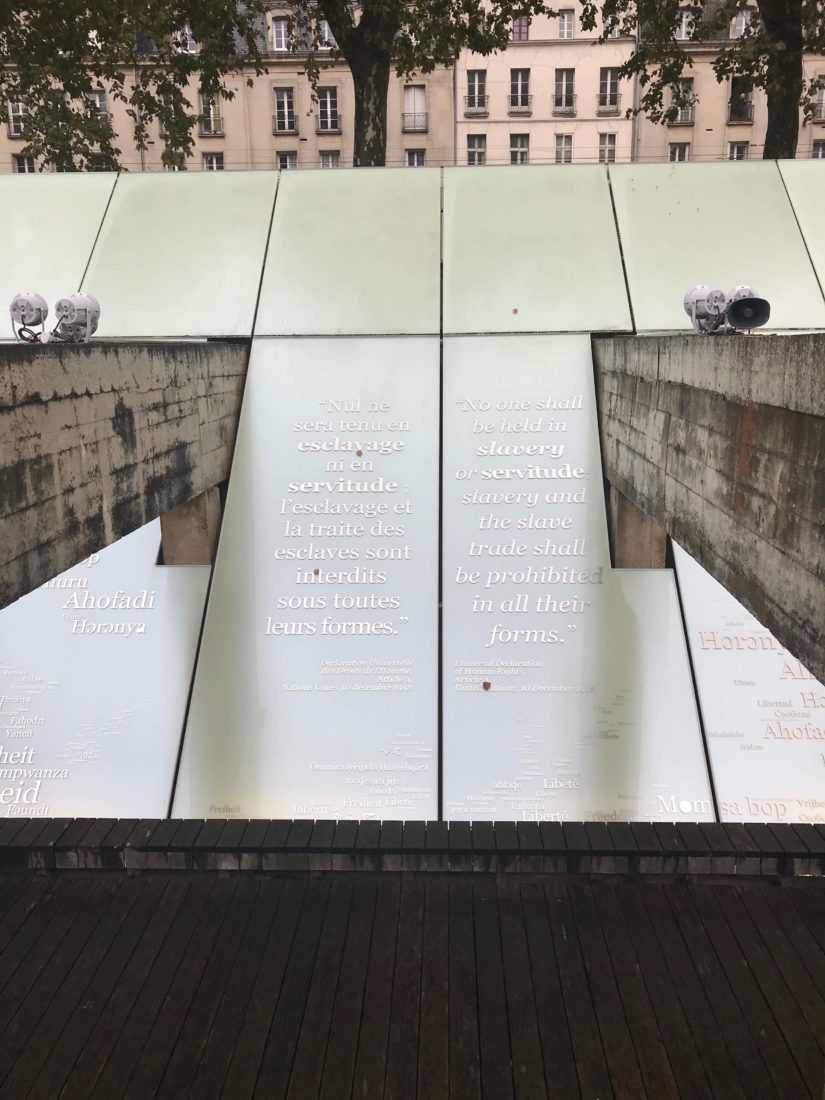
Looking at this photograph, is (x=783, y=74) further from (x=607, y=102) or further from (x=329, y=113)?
(x=329, y=113)

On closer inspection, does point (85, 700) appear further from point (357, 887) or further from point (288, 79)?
point (288, 79)

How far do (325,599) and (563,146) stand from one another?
32044 mm

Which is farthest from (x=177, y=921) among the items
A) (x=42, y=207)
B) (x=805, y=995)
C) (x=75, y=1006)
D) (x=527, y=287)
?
(x=42, y=207)

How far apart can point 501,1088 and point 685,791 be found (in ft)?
6.90

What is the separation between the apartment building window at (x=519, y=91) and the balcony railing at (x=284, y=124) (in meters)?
8.72

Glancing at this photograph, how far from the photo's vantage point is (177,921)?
3.70 meters

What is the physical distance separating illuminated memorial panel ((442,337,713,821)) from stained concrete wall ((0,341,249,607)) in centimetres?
208

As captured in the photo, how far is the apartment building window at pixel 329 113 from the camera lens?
99.2 ft

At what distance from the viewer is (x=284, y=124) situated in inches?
1209

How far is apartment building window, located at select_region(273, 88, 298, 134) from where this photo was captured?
99.2 feet

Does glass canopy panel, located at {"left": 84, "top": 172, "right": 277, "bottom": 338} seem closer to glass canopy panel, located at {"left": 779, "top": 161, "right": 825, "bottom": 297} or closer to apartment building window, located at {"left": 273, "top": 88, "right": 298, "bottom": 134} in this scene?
glass canopy panel, located at {"left": 779, "top": 161, "right": 825, "bottom": 297}

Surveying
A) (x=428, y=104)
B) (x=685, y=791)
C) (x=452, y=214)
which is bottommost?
(x=685, y=791)

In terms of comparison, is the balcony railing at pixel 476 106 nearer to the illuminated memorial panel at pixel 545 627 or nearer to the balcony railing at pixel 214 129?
the balcony railing at pixel 214 129

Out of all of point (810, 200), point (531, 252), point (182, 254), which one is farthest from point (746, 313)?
point (182, 254)
